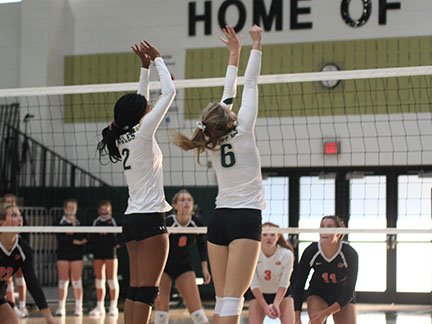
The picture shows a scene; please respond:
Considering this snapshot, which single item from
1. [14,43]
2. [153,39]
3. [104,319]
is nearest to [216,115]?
[104,319]

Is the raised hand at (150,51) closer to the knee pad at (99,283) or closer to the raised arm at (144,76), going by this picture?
the raised arm at (144,76)

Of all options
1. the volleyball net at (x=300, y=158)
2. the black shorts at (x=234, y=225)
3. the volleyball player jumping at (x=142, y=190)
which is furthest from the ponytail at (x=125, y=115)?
the volleyball net at (x=300, y=158)

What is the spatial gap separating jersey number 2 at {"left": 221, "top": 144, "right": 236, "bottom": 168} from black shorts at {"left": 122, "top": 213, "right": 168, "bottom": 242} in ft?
2.12

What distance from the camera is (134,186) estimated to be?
168 inches

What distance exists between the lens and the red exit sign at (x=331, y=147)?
11352 mm

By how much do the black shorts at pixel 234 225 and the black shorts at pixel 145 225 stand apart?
472 millimetres

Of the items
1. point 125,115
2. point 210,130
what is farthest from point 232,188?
point 125,115

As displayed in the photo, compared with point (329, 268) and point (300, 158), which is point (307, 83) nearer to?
point (300, 158)

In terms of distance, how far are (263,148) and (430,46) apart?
305 centimetres

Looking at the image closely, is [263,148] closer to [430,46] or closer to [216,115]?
[430,46]

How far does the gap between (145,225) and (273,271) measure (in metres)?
2.38

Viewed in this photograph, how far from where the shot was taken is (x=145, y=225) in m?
4.18

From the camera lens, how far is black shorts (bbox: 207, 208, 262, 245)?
12.2 feet

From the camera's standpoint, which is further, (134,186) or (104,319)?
(104,319)
